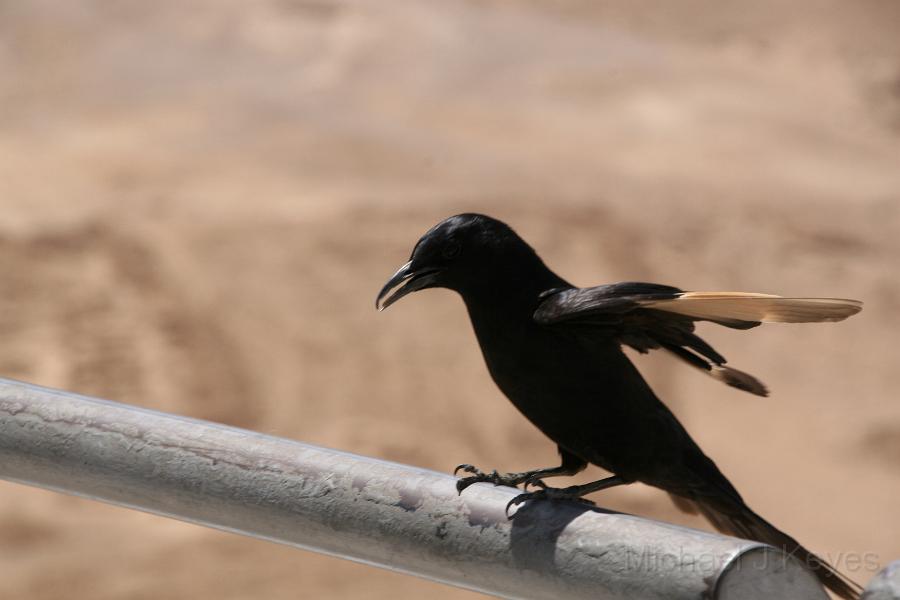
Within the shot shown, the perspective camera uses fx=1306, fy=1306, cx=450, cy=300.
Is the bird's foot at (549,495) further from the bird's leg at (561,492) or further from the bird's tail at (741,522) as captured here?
the bird's tail at (741,522)

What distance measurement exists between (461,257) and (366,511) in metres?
0.46

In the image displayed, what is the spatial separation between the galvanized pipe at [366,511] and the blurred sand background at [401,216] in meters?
4.04

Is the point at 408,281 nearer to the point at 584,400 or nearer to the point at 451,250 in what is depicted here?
the point at 451,250

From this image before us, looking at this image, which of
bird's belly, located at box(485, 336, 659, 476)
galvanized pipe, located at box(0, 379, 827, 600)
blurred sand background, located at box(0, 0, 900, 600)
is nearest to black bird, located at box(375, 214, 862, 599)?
bird's belly, located at box(485, 336, 659, 476)

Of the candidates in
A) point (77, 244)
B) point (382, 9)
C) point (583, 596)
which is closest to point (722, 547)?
point (583, 596)

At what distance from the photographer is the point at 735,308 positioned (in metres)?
1.51

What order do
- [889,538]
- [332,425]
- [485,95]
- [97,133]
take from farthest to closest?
[485,95]
[97,133]
[332,425]
[889,538]

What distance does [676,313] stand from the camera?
1634mm

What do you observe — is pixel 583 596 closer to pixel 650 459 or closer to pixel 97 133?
pixel 650 459

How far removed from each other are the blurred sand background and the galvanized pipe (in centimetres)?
404

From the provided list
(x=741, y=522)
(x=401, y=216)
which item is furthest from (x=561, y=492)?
(x=401, y=216)

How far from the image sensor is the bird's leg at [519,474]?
4.99 feet

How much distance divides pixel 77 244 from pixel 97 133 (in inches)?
47.3

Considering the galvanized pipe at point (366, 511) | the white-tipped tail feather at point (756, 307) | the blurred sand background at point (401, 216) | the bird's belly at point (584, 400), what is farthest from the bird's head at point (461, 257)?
the blurred sand background at point (401, 216)
